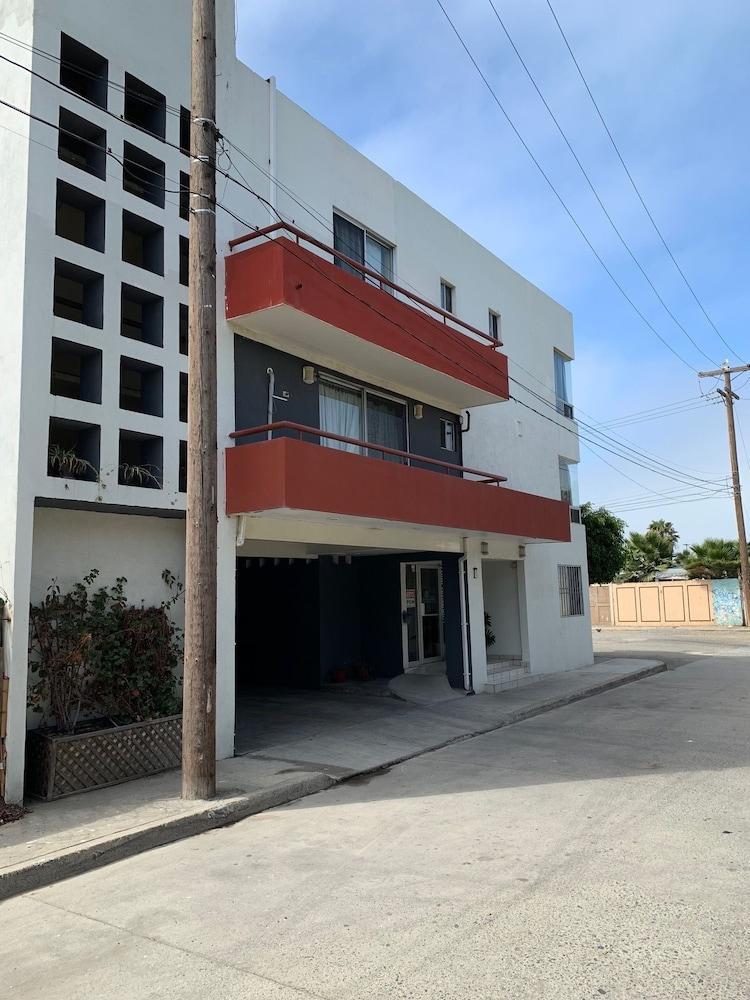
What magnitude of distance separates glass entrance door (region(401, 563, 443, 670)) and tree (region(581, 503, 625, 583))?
33.2 feet

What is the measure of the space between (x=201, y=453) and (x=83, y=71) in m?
5.12

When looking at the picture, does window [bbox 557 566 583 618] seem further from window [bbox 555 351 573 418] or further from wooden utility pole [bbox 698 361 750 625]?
wooden utility pole [bbox 698 361 750 625]

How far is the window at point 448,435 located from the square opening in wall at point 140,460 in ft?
24.6

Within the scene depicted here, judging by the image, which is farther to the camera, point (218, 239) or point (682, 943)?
point (218, 239)

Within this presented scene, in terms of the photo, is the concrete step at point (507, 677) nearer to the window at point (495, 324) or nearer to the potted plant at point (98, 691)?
the window at point (495, 324)

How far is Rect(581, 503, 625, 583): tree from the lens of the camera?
1027 inches

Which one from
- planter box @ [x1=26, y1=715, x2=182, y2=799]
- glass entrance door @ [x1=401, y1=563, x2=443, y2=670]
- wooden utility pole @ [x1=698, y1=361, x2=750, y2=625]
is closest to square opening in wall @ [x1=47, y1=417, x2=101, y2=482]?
planter box @ [x1=26, y1=715, x2=182, y2=799]

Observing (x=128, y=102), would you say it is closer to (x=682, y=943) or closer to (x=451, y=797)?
(x=451, y=797)

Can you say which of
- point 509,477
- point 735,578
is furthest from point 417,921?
point 735,578

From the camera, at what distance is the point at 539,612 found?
715 inches

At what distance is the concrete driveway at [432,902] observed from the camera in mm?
4023

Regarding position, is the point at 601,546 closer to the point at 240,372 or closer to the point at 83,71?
the point at 240,372

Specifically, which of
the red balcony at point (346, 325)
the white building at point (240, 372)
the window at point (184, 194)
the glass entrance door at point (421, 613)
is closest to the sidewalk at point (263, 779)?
the white building at point (240, 372)

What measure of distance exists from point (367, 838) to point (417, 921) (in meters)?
1.90
